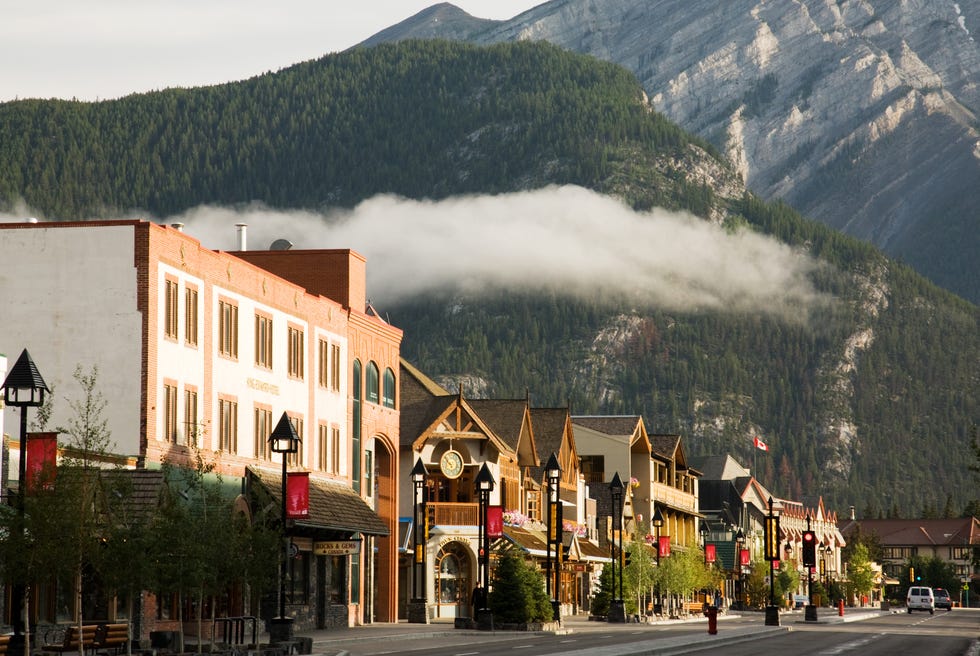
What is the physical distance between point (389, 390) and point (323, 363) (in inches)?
389

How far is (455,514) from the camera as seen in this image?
88.0 m

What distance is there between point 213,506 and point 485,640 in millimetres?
17063

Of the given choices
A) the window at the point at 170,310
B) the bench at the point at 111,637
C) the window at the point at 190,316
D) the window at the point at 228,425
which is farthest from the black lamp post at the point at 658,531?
the bench at the point at 111,637

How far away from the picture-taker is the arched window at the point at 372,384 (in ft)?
252

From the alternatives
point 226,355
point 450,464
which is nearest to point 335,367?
point 226,355

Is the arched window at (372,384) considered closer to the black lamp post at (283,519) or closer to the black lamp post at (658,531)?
the black lamp post at (658,531)

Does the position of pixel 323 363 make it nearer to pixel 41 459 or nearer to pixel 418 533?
pixel 418 533

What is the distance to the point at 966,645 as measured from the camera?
58.8m

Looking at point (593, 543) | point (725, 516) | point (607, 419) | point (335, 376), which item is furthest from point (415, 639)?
point (725, 516)

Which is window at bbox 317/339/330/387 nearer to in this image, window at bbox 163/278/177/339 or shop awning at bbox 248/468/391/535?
shop awning at bbox 248/468/391/535

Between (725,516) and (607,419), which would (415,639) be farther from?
(725,516)

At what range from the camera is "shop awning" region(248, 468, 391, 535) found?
204 ft

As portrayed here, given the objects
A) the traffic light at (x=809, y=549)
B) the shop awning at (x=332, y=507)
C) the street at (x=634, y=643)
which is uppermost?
the shop awning at (x=332, y=507)

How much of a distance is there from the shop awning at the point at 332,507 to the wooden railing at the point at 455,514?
14736 millimetres
